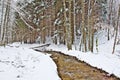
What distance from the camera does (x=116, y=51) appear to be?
34062 millimetres

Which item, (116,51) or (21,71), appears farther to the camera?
(116,51)

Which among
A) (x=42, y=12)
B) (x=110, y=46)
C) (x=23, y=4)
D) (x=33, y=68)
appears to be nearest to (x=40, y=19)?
(x=42, y=12)

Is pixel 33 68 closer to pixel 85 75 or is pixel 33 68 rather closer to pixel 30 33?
pixel 85 75

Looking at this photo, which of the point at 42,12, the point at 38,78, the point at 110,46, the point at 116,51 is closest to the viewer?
the point at 38,78

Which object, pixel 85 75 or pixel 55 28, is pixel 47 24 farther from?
pixel 85 75

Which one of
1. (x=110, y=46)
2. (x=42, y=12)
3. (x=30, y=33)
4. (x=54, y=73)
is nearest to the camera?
(x=54, y=73)

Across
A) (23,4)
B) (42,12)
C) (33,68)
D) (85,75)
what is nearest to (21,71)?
Result: (33,68)

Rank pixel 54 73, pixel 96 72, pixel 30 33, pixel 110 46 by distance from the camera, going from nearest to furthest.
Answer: pixel 54 73 → pixel 96 72 → pixel 110 46 → pixel 30 33

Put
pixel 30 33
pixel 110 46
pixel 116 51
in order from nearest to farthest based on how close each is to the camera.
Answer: pixel 116 51 → pixel 110 46 → pixel 30 33

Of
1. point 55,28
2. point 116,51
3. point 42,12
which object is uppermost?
point 42,12

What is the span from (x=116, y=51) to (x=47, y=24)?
11.7 m

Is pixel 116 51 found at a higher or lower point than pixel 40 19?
lower

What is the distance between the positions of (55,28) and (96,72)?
2527 centimetres

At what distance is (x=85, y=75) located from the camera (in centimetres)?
1205
